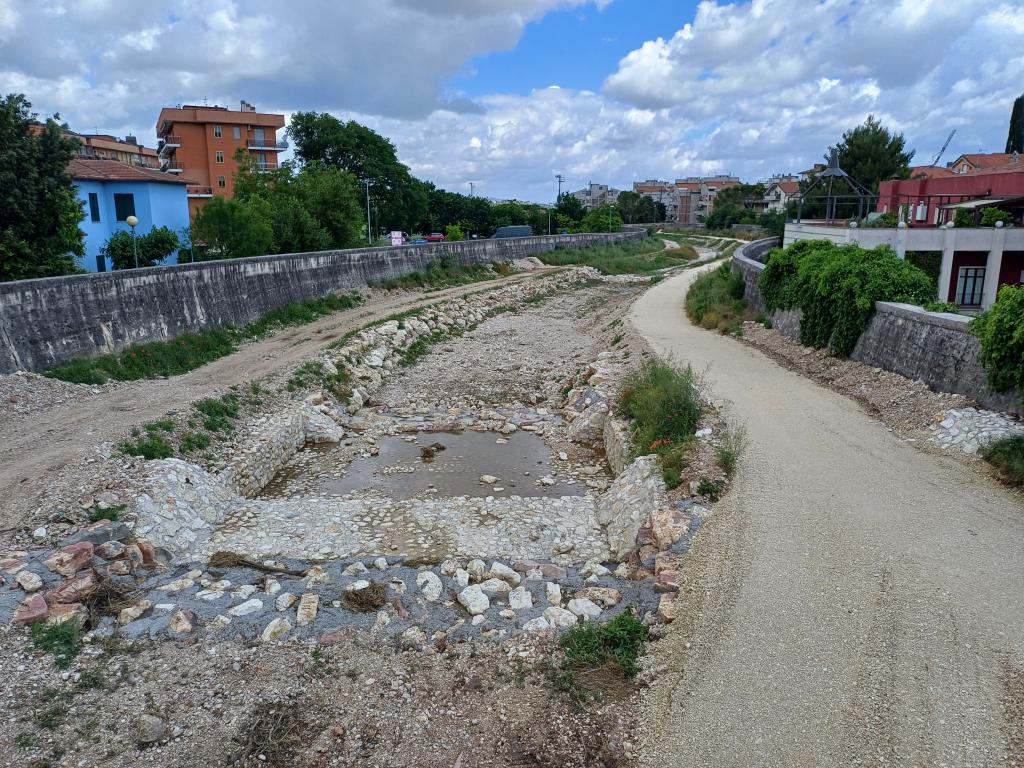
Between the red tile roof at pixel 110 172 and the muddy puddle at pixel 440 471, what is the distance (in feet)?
91.8

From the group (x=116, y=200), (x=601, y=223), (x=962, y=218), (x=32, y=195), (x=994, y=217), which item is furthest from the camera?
(x=601, y=223)

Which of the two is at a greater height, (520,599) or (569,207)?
(569,207)

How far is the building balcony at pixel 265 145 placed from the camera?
69.1m

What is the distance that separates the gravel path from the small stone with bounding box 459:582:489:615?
2.45 m

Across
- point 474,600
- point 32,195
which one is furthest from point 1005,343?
point 32,195

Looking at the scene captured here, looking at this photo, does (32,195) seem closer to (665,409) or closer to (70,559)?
(70,559)

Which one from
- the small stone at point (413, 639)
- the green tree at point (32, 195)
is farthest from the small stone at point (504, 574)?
the green tree at point (32, 195)

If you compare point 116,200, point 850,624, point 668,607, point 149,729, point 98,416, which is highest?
point 116,200

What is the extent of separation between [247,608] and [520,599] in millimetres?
3565

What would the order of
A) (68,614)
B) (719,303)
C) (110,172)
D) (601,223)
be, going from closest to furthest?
(68,614), (719,303), (110,172), (601,223)

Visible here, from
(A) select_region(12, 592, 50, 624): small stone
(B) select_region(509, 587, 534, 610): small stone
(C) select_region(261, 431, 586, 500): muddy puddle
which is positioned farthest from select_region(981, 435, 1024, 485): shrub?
(A) select_region(12, 592, 50, 624): small stone

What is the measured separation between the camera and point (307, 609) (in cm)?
889

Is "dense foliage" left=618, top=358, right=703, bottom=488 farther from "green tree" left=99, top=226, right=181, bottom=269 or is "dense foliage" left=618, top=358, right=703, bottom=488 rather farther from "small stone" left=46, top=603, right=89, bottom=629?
"green tree" left=99, top=226, right=181, bottom=269

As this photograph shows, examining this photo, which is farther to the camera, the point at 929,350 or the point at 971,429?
the point at 929,350
